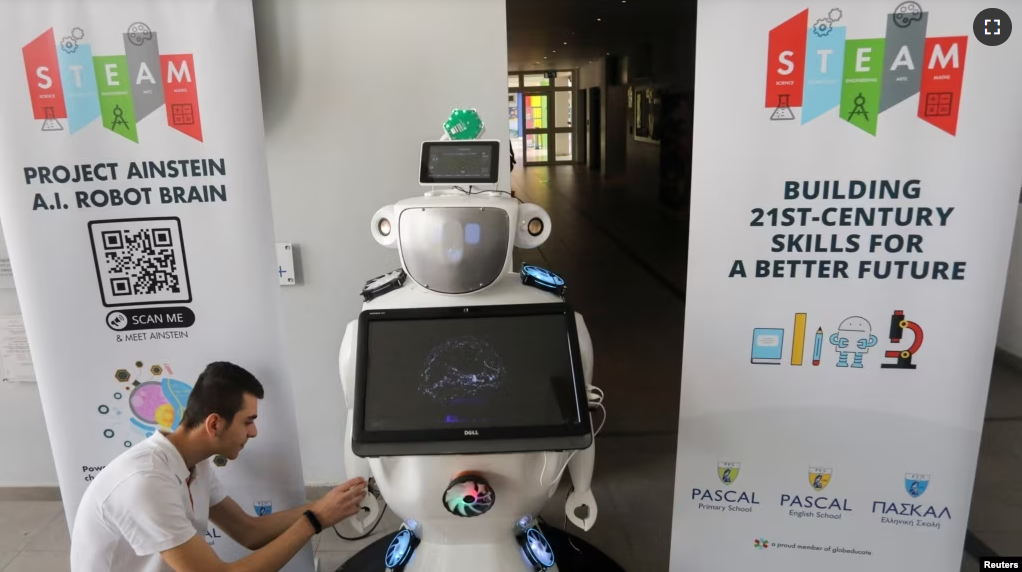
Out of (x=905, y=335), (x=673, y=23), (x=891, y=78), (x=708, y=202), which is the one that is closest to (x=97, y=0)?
(x=708, y=202)

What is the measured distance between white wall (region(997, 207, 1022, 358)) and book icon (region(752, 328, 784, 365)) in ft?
3.44

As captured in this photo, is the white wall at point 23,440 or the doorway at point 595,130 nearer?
the white wall at point 23,440

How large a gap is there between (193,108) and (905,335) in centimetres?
232

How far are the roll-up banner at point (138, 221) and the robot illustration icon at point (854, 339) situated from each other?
1.80 m

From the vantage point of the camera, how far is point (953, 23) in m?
1.89

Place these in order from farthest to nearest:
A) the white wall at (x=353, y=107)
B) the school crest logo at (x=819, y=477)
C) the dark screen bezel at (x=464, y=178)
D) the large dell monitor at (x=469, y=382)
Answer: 1. the white wall at (x=353, y=107)
2. the school crest logo at (x=819, y=477)
3. the dark screen bezel at (x=464, y=178)
4. the large dell monitor at (x=469, y=382)

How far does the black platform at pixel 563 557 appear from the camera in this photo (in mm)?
2291

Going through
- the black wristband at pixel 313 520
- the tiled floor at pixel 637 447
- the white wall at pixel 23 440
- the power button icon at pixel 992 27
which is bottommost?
the tiled floor at pixel 637 447

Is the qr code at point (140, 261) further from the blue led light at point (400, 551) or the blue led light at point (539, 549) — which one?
the blue led light at point (539, 549)

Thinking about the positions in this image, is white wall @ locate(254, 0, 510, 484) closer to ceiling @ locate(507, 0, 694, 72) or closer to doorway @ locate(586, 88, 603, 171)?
ceiling @ locate(507, 0, 694, 72)

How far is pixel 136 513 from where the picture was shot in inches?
64.3

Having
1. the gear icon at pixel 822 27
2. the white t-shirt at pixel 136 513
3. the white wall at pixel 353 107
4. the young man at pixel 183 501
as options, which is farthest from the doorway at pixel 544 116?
the white t-shirt at pixel 136 513

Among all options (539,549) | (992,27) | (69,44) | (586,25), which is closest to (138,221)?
(69,44)

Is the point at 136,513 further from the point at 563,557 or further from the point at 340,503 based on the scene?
the point at 563,557
